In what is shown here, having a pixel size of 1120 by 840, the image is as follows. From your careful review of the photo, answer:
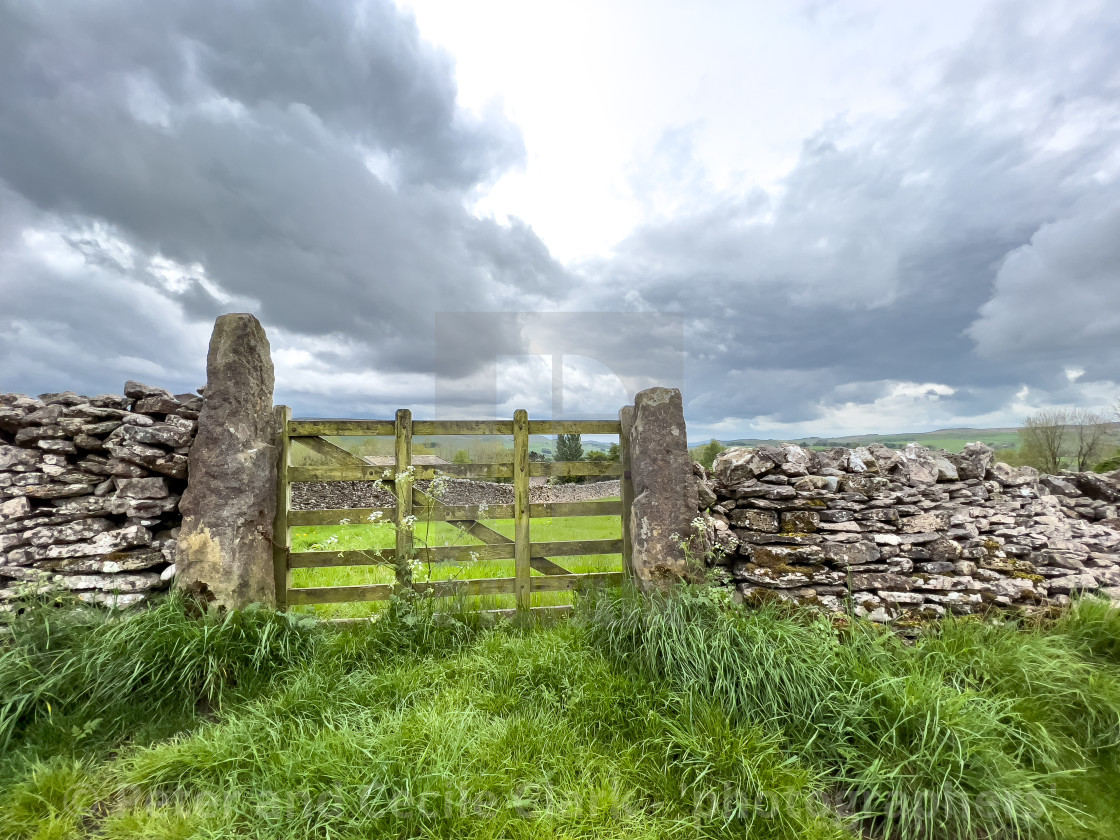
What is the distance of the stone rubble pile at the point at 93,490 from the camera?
4512mm

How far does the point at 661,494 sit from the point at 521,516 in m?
1.42

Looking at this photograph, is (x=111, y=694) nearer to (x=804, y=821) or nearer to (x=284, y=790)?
(x=284, y=790)

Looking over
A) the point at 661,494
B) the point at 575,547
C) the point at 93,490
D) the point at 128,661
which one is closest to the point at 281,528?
the point at 128,661

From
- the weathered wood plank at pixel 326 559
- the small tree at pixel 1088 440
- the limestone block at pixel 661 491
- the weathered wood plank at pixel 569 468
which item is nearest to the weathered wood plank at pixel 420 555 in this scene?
the weathered wood plank at pixel 326 559

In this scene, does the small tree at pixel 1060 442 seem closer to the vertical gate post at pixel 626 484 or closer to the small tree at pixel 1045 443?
the small tree at pixel 1045 443

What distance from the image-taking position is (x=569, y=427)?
5422mm

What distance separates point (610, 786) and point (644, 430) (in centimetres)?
306

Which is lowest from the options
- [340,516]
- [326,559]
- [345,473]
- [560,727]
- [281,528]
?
[560,727]

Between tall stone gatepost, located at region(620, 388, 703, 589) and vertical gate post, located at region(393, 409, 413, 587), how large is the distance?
7.26ft

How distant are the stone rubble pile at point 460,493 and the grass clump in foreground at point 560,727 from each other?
1.20 m

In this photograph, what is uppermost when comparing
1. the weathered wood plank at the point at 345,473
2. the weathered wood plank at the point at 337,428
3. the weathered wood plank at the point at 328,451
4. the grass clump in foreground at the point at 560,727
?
the weathered wood plank at the point at 337,428

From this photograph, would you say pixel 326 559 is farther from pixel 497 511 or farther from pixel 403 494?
pixel 497 511

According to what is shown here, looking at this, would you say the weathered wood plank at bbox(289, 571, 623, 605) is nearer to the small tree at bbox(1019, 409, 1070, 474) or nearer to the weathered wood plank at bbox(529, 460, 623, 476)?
the weathered wood plank at bbox(529, 460, 623, 476)

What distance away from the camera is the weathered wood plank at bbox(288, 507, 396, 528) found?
5020 mm
